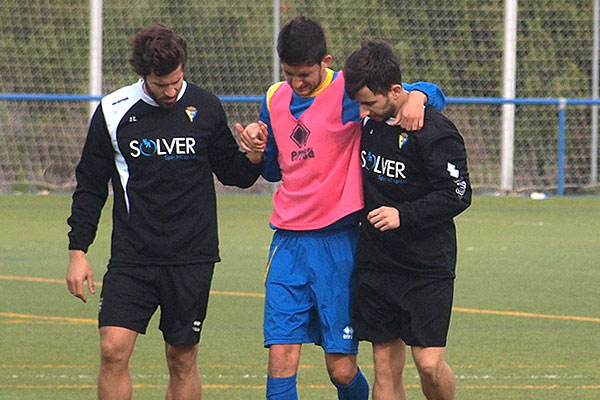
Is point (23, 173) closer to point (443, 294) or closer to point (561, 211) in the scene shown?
point (561, 211)

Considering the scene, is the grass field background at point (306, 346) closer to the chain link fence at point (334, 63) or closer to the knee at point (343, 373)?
the knee at point (343, 373)

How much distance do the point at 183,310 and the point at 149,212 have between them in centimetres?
42

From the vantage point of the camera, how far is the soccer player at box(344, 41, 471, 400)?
→ 5285 millimetres

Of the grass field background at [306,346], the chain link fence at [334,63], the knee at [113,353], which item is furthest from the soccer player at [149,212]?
the chain link fence at [334,63]

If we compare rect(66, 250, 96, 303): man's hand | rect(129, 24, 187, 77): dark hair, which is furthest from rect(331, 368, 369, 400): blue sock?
rect(129, 24, 187, 77): dark hair

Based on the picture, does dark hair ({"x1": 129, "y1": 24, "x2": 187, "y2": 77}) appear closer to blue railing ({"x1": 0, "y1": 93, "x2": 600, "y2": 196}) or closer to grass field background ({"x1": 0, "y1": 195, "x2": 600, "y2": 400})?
grass field background ({"x1": 0, "y1": 195, "x2": 600, "y2": 400})

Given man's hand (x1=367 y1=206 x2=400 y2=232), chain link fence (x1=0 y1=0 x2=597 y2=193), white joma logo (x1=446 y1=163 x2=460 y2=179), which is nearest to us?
man's hand (x1=367 y1=206 x2=400 y2=232)

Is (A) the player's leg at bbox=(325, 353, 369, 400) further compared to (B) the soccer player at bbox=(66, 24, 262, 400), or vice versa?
(A) the player's leg at bbox=(325, 353, 369, 400)

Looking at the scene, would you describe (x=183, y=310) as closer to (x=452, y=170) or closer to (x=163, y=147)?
(x=163, y=147)

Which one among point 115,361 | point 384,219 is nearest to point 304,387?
point 115,361

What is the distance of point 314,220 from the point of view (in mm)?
5547

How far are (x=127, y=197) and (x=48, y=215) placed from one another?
1061 cm

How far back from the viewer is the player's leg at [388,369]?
5.52m

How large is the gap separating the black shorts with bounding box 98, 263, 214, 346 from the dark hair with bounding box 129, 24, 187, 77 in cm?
81
